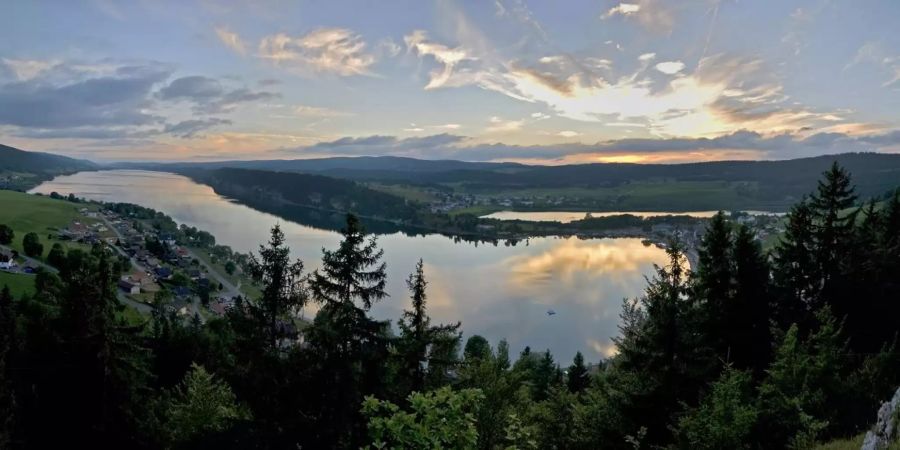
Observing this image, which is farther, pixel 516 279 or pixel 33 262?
pixel 516 279

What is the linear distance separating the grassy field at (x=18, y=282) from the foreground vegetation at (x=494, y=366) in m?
29.5

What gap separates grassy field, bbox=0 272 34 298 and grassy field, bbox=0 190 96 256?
1371 cm

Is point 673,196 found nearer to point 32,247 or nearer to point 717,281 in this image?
point 32,247

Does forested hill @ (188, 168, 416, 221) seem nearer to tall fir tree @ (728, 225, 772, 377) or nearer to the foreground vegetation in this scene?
the foreground vegetation

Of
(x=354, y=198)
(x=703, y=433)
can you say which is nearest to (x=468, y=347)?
(x=703, y=433)

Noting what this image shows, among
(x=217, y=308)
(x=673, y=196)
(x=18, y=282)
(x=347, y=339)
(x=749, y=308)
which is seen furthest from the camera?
(x=673, y=196)

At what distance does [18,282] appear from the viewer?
40.8 metres

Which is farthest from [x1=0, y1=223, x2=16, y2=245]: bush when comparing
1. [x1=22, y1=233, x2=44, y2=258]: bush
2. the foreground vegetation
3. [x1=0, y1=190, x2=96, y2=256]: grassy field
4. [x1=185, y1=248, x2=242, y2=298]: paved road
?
the foreground vegetation

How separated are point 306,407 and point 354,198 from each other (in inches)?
5975

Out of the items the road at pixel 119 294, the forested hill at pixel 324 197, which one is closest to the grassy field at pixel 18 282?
the road at pixel 119 294

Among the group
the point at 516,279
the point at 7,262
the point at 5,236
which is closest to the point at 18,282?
the point at 7,262

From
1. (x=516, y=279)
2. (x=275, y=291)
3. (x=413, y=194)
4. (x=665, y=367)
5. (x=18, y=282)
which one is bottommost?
(x=516, y=279)

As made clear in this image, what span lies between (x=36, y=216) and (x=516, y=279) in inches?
2953

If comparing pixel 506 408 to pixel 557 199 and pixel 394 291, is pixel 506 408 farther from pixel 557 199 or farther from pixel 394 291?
pixel 557 199
